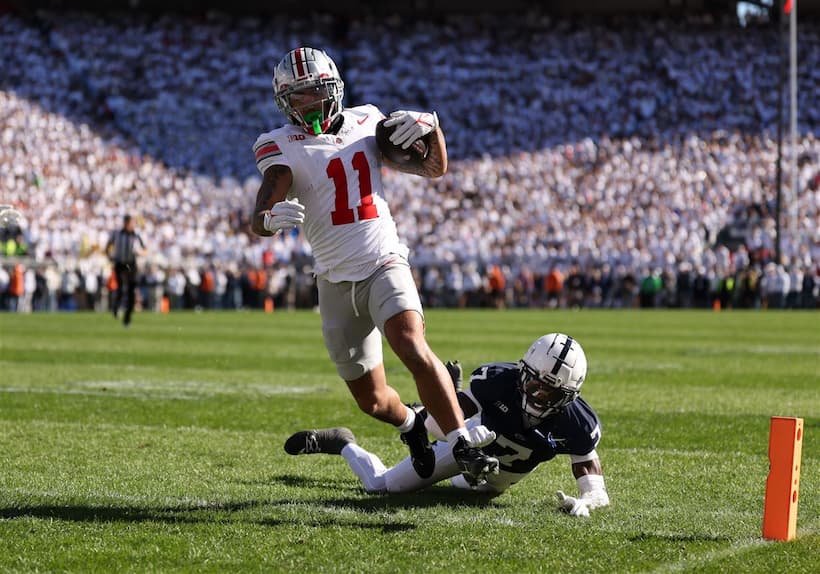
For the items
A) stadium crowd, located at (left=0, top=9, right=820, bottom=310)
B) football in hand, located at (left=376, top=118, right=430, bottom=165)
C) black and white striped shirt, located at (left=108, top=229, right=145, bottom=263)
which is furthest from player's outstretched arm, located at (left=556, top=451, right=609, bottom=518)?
stadium crowd, located at (left=0, top=9, right=820, bottom=310)

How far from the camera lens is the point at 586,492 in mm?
5301

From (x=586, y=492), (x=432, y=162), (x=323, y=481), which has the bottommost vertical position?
(x=323, y=481)

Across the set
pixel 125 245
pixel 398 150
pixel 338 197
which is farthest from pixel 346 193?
pixel 125 245

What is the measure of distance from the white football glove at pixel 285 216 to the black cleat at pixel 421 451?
3.78ft

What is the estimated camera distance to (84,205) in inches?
1353

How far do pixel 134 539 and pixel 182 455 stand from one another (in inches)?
88.6

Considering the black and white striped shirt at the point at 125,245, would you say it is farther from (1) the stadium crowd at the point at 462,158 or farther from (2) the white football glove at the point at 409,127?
Answer: (2) the white football glove at the point at 409,127

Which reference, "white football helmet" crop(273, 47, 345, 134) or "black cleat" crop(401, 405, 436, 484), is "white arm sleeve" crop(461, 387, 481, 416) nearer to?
"black cleat" crop(401, 405, 436, 484)

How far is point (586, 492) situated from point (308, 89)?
7.21ft

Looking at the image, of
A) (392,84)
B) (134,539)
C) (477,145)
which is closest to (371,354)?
(134,539)

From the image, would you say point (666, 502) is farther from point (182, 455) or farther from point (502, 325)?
point (502, 325)

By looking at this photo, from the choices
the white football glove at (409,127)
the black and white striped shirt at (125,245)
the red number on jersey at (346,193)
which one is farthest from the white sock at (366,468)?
the black and white striped shirt at (125,245)

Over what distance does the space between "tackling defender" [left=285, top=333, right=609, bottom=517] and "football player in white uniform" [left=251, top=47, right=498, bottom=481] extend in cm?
24

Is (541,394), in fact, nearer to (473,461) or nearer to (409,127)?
(473,461)
